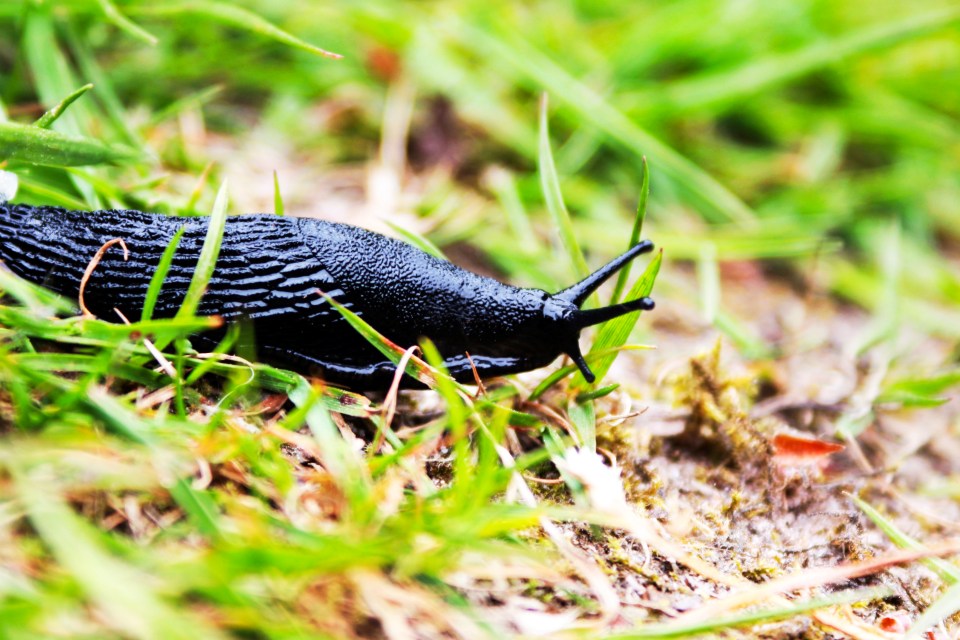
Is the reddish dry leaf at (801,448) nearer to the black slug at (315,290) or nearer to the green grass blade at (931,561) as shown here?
the green grass blade at (931,561)

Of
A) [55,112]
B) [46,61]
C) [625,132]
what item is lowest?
[625,132]

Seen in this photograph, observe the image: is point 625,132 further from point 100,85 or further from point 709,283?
point 100,85

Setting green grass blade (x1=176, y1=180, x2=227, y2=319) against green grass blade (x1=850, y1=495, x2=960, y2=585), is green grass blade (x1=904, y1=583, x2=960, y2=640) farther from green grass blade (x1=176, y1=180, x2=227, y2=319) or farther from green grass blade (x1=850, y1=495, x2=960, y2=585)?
green grass blade (x1=176, y1=180, x2=227, y2=319)

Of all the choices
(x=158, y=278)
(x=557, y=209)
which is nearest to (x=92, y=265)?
(x=158, y=278)

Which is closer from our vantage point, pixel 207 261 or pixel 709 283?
pixel 207 261

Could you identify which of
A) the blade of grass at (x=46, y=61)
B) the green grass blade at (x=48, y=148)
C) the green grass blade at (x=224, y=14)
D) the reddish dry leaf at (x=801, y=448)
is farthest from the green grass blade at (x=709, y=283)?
the blade of grass at (x=46, y=61)

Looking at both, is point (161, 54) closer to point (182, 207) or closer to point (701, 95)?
point (182, 207)

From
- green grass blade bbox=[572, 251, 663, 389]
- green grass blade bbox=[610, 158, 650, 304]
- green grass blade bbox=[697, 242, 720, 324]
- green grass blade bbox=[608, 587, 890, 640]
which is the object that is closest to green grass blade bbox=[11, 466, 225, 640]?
green grass blade bbox=[608, 587, 890, 640]

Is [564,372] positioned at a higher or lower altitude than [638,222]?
lower
